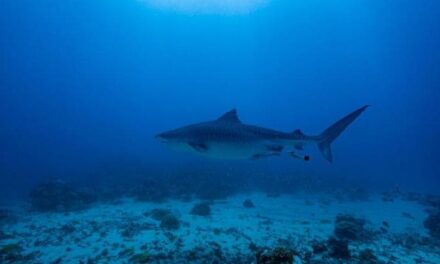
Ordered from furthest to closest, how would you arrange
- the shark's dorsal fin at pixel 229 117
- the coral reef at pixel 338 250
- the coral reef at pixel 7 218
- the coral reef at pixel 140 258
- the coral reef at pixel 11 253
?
the coral reef at pixel 7 218, the shark's dorsal fin at pixel 229 117, the coral reef at pixel 11 253, the coral reef at pixel 338 250, the coral reef at pixel 140 258

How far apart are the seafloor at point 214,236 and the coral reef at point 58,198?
98 cm

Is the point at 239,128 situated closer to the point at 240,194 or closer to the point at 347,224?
the point at 347,224

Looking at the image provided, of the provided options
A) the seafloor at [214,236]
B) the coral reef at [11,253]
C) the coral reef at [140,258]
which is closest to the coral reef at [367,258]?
the seafloor at [214,236]

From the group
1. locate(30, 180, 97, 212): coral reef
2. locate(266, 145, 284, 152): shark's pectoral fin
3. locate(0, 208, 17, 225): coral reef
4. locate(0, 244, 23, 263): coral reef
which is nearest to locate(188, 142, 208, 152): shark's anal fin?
locate(266, 145, 284, 152): shark's pectoral fin

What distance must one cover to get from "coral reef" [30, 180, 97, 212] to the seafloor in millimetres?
979

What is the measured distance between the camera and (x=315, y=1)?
102 metres

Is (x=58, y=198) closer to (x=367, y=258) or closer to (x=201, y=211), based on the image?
(x=201, y=211)

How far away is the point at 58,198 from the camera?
15531mm

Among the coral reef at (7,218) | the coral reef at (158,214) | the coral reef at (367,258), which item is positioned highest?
the coral reef at (158,214)

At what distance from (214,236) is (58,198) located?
1301cm

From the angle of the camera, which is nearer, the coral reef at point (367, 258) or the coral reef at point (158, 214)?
the coral reef at point (367, 258)

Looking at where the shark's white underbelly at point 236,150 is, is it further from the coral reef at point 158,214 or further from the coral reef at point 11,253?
the coral reef at point 11,253

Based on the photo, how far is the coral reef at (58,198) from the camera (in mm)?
15055

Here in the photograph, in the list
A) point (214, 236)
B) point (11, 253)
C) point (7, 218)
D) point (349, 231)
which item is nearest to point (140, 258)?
point (214, 236)
